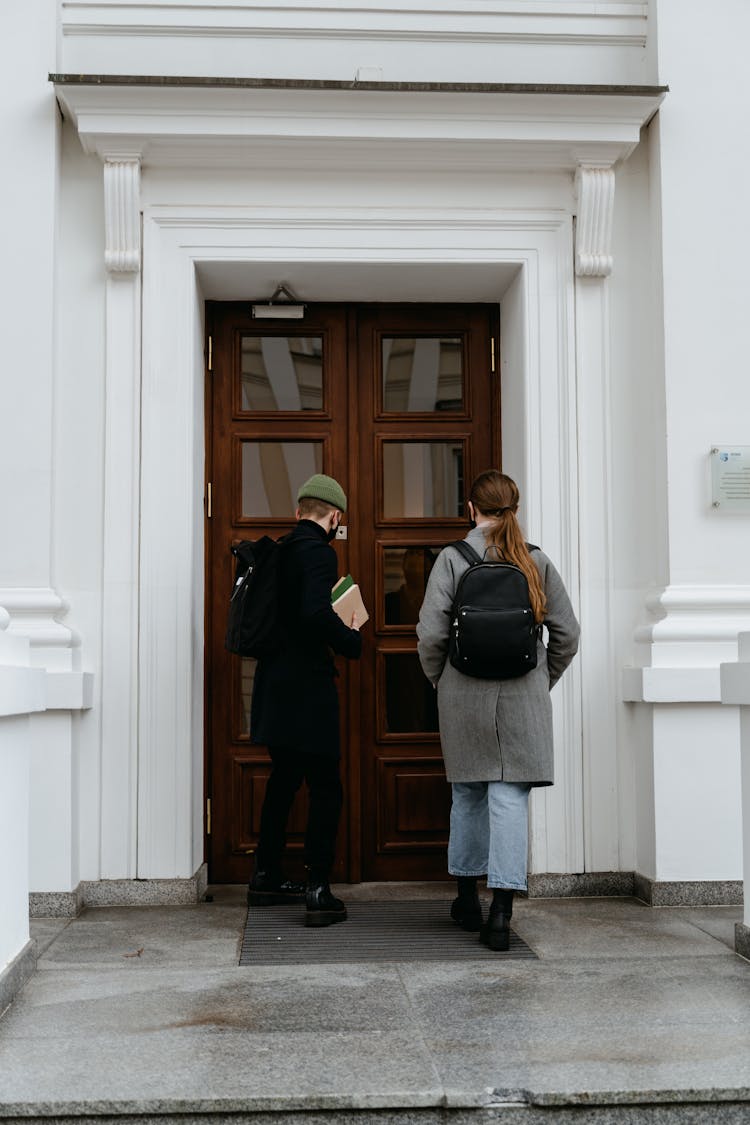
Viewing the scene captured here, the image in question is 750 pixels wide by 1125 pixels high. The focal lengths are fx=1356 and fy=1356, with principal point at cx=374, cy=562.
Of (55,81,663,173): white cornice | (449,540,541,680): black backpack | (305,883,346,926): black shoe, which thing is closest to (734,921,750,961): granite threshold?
(449,540,541,680): black backpack

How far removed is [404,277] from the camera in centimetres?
689

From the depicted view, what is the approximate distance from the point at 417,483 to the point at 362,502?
31 centimetres

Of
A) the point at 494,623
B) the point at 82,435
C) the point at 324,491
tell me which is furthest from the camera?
the point at 82,435

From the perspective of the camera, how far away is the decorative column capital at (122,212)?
646cm

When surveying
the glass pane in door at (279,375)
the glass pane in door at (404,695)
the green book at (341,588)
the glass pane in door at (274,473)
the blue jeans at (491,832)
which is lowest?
the blue jeans at (491,832)

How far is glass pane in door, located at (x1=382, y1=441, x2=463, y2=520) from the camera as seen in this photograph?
282 inches

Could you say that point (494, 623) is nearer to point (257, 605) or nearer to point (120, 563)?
point (257, 605)

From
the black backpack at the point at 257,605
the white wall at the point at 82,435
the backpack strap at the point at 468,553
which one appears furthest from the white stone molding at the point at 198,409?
the backpack strap at the point at 468,553

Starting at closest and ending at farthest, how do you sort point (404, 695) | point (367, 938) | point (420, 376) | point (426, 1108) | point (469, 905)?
point (426, 1108), point (367, 938), point (469, 905), point (404, 695), point (420, 376)

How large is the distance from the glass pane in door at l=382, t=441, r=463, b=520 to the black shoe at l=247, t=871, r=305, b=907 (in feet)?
6.53

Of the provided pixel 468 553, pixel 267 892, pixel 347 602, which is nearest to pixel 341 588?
pixel 347 602

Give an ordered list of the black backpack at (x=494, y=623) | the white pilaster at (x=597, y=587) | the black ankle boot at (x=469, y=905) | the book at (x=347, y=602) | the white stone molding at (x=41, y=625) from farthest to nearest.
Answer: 1. the white pilaster at (x=597, y=587)
2. the white stone molding at (x=41, y=625)
3. the book at (x=347, y=602)
4. the black ankle boot at (x=469, y=905)
5. the black backpack at (x=494, y=623)

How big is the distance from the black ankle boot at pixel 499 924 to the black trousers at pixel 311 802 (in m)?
0.83

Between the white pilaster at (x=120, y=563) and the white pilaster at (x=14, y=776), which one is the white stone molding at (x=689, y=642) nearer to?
the white pilaster at (x=120, y=563)
